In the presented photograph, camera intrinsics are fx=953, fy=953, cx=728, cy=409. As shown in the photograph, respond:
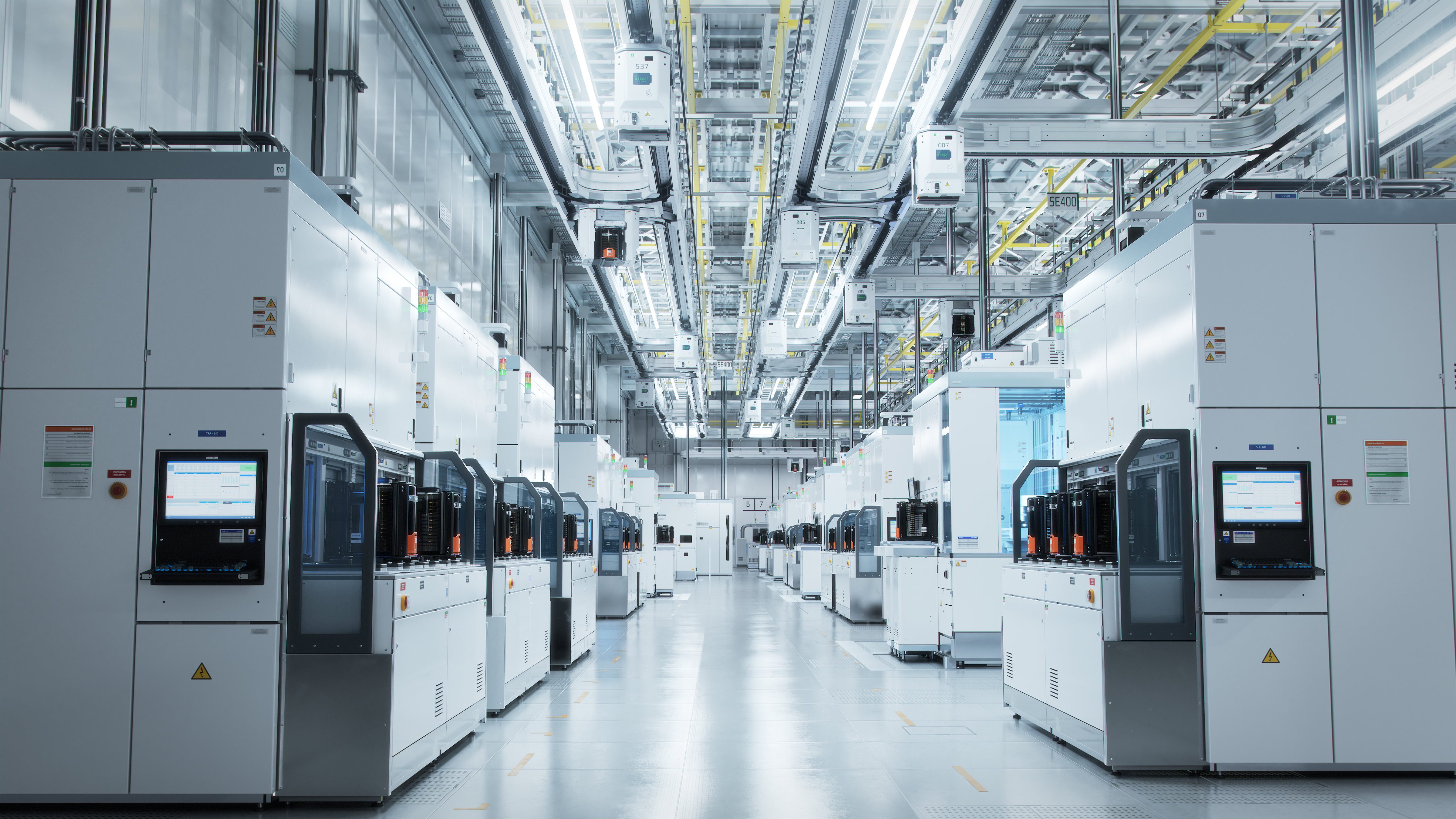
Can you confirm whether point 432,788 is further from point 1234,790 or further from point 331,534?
point 1234,790

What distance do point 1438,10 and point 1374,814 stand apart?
543 cm

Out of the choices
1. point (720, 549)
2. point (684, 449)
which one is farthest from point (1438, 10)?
point (684, 449)

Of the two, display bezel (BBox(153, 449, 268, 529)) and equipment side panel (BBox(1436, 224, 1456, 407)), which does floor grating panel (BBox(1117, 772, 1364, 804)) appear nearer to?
equipment side panel (BBox(1436, 224, 1456, 407))

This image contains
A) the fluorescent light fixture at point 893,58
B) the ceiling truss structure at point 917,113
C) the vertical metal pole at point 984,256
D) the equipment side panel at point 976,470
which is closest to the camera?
the ceiling truss structure at point 917,113

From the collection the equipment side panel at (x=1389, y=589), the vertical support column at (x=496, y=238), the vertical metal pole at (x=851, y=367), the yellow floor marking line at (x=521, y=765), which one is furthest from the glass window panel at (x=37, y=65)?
the vertical metal pole at (x=851, y=367)

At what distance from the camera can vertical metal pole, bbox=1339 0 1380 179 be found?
6.34 meters

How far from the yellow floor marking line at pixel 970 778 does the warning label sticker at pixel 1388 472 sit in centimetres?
290

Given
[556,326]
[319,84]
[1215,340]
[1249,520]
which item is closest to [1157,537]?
→ [1249,520]

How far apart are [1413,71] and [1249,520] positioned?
13.3 feet

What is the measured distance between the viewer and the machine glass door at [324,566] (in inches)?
194

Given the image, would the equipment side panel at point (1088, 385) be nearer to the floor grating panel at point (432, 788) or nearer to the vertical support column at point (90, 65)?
the floor grating panel at point (432, 788)

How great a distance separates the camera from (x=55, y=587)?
15.7 ft

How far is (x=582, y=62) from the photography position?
9.02 metres

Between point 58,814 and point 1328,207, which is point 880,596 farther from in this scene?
point 58,814
